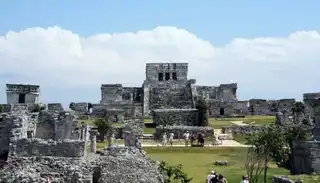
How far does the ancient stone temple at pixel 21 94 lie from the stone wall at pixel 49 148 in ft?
138

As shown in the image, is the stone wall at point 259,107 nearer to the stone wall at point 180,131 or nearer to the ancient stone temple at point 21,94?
the ancient stone temple at point 21,94

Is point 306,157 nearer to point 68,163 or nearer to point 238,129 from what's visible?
point 68,163

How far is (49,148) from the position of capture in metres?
16.8

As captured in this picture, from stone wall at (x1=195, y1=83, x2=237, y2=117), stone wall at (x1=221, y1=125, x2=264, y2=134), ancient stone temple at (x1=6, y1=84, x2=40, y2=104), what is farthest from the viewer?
stone wall at (x1=195, y1=83, x2=237, y2=117)

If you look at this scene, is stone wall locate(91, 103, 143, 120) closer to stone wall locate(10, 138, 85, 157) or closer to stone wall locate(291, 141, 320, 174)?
stone wall locate(291, 141, 320, 174)

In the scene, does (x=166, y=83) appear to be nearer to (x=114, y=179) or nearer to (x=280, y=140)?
(x=280, y=140)

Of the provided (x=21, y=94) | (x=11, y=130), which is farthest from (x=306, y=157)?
(x=21, y=94)

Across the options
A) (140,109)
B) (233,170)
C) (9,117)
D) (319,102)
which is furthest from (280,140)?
(140,109)

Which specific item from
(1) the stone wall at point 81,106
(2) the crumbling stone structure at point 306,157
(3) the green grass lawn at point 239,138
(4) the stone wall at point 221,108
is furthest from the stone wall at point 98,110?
(2) the crumbling stone structure at point 306,157

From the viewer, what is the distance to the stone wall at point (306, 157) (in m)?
20.6

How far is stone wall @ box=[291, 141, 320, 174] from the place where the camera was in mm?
20562

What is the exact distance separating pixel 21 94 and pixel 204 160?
115ft

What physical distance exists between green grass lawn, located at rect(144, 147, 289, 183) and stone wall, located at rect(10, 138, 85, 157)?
5.96m

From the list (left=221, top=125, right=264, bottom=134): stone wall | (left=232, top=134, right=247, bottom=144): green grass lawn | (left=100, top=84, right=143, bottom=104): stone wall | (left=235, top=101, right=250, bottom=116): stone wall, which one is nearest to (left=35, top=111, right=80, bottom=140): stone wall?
(left=232, top=134, right=247, bottom=144): green grass lawn
